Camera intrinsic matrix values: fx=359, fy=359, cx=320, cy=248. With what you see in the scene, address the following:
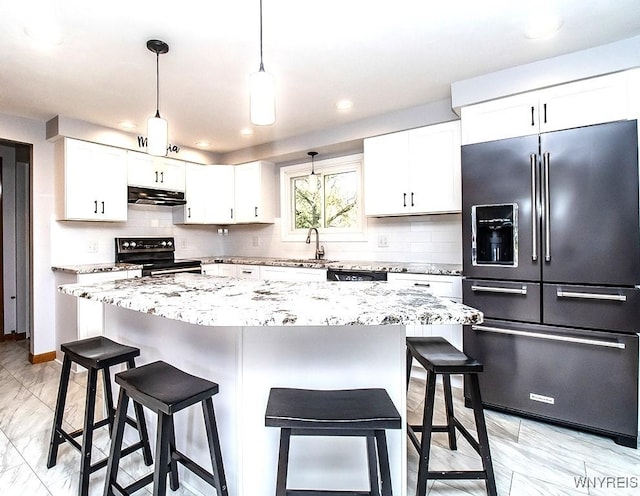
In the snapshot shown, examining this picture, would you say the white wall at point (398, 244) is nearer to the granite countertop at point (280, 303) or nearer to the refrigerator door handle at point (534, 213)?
the refrigerator door handle at point (534, 213)

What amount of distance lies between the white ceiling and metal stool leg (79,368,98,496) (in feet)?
6.07

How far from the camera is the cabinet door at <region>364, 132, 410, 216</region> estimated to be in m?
3.29

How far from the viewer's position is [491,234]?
8.22 feet

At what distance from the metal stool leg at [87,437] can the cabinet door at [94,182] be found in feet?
7.74

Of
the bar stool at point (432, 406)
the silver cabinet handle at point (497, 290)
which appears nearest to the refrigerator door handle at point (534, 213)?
the silver cabinet handle at point (497, 290)

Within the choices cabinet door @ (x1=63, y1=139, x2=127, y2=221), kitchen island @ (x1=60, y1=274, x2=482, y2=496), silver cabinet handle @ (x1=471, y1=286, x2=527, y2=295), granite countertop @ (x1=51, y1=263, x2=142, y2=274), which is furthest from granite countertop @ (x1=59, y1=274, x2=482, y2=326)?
cabinet door @ (x1=63, y1=139, x2=127, y2=221)

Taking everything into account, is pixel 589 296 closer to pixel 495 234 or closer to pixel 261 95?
pixel 495 234

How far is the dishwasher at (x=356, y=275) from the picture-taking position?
3.16 m

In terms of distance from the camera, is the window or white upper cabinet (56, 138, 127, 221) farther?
the window

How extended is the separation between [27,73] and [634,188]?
3950mm

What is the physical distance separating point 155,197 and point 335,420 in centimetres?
371

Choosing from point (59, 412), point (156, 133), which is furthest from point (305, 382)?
point (156, 133)

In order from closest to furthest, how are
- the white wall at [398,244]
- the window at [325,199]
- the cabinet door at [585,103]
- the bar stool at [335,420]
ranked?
the bar stool at [335,420] < the cabinet door at [585,103] < the white wall at [398,244] < the window at [325,199]

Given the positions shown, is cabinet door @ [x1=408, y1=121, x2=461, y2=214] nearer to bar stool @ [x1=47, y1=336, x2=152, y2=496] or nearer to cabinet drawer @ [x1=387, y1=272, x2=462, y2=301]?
cabinet drawer @ [x1=387, y1=272, x2=462, y2=301]
